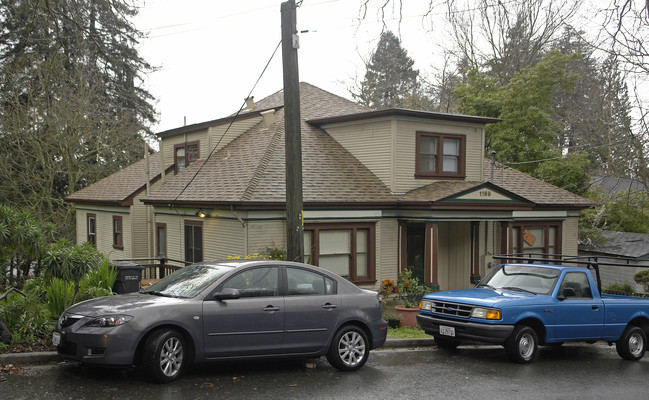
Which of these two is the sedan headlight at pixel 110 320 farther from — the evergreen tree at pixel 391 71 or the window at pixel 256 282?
the evergreen tree at pixel 391 71

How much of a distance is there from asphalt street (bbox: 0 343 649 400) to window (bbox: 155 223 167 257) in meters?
11.4

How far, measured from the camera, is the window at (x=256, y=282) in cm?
842

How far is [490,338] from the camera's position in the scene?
9.91 m

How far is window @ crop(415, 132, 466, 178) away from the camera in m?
19.0

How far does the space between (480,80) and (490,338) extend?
68.8 feet

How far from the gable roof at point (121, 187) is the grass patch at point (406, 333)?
13.3 metres

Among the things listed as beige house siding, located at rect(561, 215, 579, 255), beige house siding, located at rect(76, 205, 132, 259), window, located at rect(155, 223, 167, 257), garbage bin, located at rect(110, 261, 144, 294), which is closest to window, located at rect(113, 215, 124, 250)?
beige house siding, located at rect(76, 205, 132, 259)

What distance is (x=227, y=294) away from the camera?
8.00 meters

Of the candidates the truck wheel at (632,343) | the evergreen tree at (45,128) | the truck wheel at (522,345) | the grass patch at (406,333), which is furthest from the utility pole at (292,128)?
the evergreen tree at (45,128)

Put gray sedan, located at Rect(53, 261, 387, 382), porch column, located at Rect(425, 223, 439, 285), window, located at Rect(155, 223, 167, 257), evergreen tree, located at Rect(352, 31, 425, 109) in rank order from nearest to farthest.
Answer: gray sedan, located at Rect(53, 261, 387, 382), porch column, located at Rect(425, 223, 439, 285), window, located at Rect(155, 223, 167, 257), evergreen tree, located at Rect(352, 31, 425, 109)

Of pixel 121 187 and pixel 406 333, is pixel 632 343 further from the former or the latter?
pixel 121 187

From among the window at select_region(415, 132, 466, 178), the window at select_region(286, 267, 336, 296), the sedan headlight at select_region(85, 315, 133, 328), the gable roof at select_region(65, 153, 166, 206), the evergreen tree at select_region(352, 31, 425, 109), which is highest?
the evergreen tree at select_region(352, 31, 425, 109)

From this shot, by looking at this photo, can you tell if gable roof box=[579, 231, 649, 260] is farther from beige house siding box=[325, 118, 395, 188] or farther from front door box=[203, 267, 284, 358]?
front door box=[203, 267, 284, 358]

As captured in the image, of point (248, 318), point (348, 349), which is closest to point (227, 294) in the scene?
A: point (248, 318)
